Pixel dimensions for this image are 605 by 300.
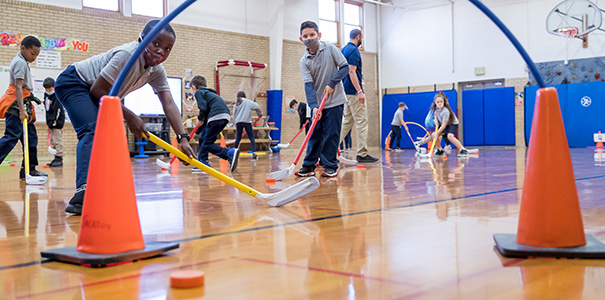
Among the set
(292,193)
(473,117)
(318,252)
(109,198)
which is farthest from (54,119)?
(473,117)

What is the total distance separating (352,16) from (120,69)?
61.8ft

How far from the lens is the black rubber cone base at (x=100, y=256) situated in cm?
187

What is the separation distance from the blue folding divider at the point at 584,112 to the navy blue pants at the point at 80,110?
16461 mm

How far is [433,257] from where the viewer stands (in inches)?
74.9

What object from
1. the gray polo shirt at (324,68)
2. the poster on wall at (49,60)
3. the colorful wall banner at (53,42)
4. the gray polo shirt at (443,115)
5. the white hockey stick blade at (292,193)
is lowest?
the white hockey stick blade at (292,193)

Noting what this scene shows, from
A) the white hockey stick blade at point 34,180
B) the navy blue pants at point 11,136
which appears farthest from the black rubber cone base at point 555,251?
the navy blue pants at point 11,136

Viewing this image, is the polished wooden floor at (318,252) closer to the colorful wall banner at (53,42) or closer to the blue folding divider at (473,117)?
the colorful wall banner at (53,42)

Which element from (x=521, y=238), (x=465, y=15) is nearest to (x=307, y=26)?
(x=521, y=238)

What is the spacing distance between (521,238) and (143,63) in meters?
2.20

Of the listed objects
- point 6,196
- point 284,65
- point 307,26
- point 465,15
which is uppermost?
point 465,15

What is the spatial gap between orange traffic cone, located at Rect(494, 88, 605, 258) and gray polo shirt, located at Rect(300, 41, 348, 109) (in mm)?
3779

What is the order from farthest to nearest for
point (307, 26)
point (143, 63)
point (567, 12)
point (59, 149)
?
point (567, 12)
point (59, 149)
point (307, 26)
point (143, 63)

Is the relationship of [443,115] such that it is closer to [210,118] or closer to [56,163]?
[210,118]

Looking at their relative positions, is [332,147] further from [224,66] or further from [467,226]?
[224,66]
